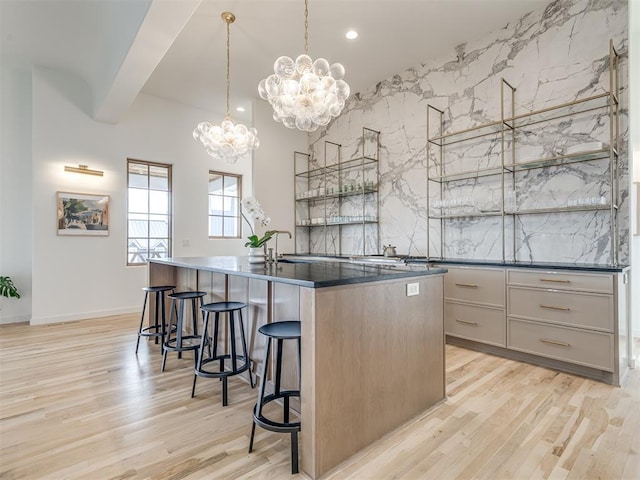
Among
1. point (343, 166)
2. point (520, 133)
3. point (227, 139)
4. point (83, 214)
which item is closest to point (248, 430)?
point (227, 139)

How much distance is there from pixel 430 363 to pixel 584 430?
92 cm

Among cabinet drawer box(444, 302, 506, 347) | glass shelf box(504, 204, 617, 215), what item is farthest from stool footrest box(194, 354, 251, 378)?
glass shelf box(504, 204, 617, 215)

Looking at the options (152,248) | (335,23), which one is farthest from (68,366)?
(335,23)

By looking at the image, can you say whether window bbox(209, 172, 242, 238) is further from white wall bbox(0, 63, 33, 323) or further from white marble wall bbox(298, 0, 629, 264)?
white marble wall bbox(298, 0, 629, 264)

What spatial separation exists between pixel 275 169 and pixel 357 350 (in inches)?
179

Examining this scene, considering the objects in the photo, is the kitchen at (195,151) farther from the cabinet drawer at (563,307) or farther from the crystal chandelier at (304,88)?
the crystal chandelier at (304,88)

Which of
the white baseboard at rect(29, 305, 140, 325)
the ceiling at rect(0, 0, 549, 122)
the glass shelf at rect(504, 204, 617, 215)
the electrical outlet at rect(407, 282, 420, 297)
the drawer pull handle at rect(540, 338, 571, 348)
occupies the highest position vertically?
the ceiling at rect(0, 0, 549, 122)

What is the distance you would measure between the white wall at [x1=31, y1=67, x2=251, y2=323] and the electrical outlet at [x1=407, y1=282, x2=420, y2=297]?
4.83 m

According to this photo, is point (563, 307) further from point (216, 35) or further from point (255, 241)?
point (216, 35)

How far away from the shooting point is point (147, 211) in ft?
18.7

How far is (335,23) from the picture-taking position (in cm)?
379

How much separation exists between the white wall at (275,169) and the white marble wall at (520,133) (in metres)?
1.51

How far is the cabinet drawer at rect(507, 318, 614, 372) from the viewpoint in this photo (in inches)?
105

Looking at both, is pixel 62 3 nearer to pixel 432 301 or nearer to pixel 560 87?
pixel 432 301
